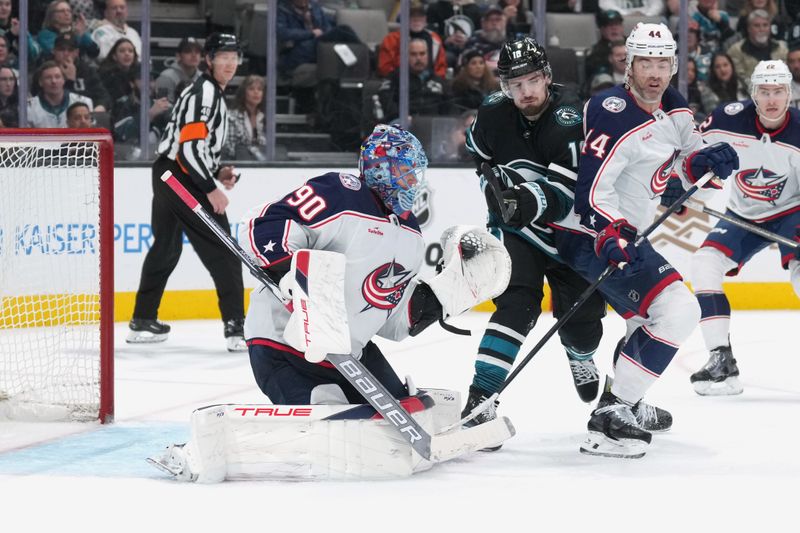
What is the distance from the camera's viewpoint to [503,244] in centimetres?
311

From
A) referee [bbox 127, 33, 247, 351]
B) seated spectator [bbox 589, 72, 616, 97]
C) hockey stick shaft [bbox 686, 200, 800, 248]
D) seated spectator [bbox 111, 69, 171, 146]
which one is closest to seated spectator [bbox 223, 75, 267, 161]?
seated spectator [bbox 111, 69, 171, 146]

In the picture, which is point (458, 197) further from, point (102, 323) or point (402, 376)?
point (102, 323)

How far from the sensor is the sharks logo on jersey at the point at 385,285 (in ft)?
9.07

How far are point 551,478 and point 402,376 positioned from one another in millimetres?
1679

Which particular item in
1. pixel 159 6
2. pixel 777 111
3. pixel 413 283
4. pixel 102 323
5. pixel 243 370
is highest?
pixel 159 6

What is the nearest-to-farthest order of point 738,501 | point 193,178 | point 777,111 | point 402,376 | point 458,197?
point 738,501 → point 777,111 → point 402,376 → point 193,178 → point 458,197

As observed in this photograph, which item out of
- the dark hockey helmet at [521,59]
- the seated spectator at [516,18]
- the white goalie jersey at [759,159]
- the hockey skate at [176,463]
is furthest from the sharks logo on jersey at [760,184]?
the seated spectator at [516,18]

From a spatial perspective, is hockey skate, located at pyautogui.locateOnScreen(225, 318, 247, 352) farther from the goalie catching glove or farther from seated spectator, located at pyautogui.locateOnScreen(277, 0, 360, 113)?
the goalie catching glove

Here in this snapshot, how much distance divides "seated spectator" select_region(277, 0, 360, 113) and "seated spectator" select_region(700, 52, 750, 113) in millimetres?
2066

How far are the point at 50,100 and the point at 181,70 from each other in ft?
2.08

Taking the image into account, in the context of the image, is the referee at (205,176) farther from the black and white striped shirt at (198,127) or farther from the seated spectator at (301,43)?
the seated spectator at (301,43)

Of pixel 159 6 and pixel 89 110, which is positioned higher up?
pixel 159 6

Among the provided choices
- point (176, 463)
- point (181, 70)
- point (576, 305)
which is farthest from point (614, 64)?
point (176, 463)

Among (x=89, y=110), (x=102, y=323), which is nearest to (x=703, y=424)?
(x=102, y=323)
